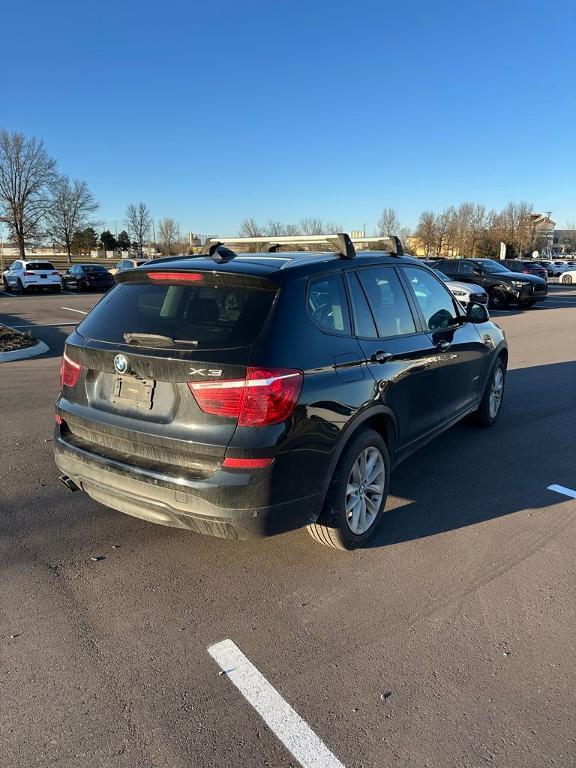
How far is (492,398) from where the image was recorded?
618 cm

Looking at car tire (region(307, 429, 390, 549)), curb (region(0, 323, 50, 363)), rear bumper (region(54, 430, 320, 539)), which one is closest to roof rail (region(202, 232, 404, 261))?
car tire (region(307, 429, 390, 549))

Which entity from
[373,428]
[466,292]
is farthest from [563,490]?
[466,292]

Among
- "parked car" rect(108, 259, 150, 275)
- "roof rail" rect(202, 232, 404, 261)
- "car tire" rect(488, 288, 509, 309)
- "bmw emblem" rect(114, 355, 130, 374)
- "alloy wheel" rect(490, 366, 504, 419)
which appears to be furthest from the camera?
"car tire" rect(488, 288, 509, 309)

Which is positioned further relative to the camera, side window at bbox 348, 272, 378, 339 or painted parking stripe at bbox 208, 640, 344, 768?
side window at bbox 348, 272, 378, 339

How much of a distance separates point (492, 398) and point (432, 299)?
6.31ft

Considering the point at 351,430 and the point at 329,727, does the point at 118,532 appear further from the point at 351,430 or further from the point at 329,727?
the point at 329,727

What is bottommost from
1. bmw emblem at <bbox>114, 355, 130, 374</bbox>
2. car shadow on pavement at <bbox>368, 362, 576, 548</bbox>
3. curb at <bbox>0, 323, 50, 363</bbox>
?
car shadow on pavement at <bbox>368, 362, 576, 548</bbox>

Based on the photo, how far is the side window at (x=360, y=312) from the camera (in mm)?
3564

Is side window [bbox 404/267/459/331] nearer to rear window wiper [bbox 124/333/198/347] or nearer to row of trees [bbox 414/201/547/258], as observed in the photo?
rear window wiper [bbox 124/333/198/347]

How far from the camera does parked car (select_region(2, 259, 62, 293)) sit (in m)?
28.7

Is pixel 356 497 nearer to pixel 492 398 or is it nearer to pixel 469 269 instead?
pixel 492 398

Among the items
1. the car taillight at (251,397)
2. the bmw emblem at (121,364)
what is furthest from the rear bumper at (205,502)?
the bmw emblem at (121,364)

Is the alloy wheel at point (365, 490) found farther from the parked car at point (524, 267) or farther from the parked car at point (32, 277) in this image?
the parked car at point (524, 267)

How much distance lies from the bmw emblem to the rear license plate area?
4cm
